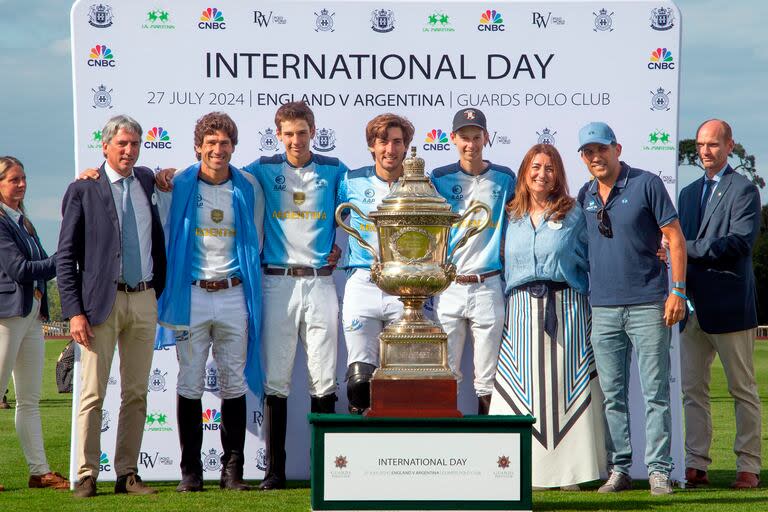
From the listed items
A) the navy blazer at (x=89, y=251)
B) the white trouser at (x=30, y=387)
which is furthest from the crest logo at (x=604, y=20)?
the white trouser at (x=30, y=387)

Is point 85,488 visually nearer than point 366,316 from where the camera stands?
Yes

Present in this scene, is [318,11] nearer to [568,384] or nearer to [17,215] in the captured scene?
[17,215]

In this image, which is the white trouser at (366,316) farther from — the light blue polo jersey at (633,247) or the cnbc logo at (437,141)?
the light blue polo jersey at (633,247)

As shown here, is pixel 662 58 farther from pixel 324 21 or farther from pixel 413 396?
pixel 413 396

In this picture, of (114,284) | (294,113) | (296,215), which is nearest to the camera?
(114,284)

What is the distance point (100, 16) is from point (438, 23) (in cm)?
215

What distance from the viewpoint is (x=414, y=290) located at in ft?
18.0

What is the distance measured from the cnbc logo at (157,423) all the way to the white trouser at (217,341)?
697mm

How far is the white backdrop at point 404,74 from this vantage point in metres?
7.09

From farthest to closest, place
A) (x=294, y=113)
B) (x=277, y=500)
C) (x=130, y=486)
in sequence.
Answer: (x=294, y=113)
(x=130, y=486)
(x=277, y=500)

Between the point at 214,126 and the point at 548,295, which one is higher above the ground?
the point at 214,126

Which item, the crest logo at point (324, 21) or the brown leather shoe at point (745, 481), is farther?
the crest logo at point (324, 21)

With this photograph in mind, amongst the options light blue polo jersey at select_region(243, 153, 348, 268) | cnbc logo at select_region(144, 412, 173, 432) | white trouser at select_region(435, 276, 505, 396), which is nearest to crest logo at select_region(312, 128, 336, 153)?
light blue polo jersey at select_region(243, 153, 348, 268)

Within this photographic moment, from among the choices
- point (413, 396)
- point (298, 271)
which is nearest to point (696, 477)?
point (413, 396)
